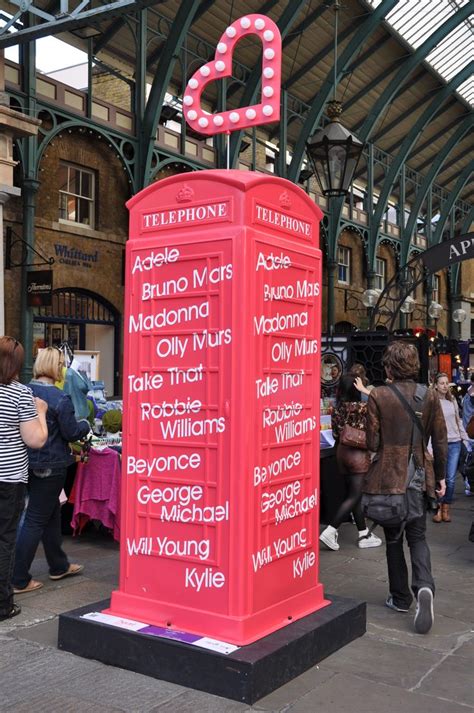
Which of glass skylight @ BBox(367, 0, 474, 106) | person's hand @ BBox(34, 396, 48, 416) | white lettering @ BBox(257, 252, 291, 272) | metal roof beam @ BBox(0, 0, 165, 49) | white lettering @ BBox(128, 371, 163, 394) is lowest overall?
person's hand @ BBox(34, 396, 48, 416)

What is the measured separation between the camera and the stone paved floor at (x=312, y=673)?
352 cm

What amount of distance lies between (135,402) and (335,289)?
21.1 meters

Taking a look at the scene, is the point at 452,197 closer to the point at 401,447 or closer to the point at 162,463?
the point at 401,447

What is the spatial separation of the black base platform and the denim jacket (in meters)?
→ 1.27

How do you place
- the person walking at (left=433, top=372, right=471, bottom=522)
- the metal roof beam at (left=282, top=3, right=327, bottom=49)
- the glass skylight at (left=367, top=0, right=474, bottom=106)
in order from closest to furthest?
1. the person walking at (left=433, top=372, right=471, bottom=522)
2. the metal roof beam at (left=282, top=3, right=327, bottom=49)
3. the glass skylight at (left=367, top=0, right=474, bottom=106)

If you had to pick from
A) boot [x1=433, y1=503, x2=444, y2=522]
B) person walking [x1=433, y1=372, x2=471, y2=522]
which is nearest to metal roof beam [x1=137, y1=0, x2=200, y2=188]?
person walking [x1=433, y1=372, x2=471, y2=522]

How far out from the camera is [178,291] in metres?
4.07

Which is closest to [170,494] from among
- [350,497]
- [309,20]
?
[350,497]

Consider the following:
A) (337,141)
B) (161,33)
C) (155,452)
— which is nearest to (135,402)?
(155,452)

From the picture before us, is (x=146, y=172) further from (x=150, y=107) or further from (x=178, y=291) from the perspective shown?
(x=178, y=291)

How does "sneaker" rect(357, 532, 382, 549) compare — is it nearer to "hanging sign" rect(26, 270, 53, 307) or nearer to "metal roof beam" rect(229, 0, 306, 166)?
"hanging sign" rect(26, 270, 53, 307)

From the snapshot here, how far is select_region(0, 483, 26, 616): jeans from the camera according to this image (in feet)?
15.5

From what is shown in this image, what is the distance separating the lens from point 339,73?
65.0ft

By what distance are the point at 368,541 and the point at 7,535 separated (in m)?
3.55
